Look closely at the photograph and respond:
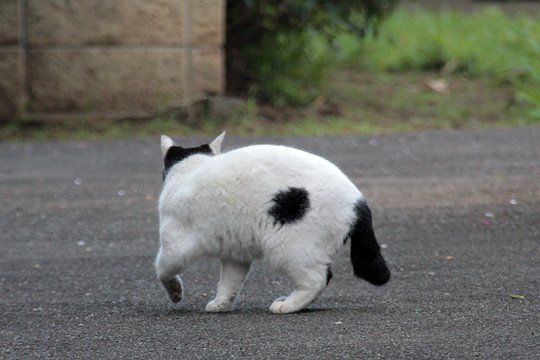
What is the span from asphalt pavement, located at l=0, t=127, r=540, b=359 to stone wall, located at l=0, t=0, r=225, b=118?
1033mm

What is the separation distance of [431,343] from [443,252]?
1.97 meters

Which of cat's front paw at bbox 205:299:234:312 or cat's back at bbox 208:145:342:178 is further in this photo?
cat's front paw at bbox 205:299:234:312

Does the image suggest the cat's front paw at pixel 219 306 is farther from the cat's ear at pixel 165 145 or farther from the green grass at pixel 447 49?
the green grass at pixel 447 49

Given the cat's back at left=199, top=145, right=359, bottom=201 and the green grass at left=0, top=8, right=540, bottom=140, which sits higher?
the cat's back at left=199, top=145, right=359, bottom=201

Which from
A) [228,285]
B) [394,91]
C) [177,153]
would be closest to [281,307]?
[228,285]

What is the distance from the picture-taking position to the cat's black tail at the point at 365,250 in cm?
461

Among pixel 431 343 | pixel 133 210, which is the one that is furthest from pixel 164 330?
pixel 133 210

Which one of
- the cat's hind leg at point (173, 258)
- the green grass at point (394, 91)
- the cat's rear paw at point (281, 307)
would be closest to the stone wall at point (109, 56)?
the green grass at point (394, 91)

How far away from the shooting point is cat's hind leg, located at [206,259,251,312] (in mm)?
4777

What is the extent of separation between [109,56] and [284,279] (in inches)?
228

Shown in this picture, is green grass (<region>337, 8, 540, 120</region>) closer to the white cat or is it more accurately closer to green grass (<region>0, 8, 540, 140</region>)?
green grass (<region>0, 8, 540, 140</region>)

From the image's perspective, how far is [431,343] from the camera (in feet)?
13.4

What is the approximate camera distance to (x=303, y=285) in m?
4.56

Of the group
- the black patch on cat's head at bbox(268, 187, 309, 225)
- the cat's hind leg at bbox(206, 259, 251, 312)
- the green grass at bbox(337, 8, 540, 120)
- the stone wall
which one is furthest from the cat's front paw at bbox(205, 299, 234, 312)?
the green grass at bbox(337, 8, 540, 120)
